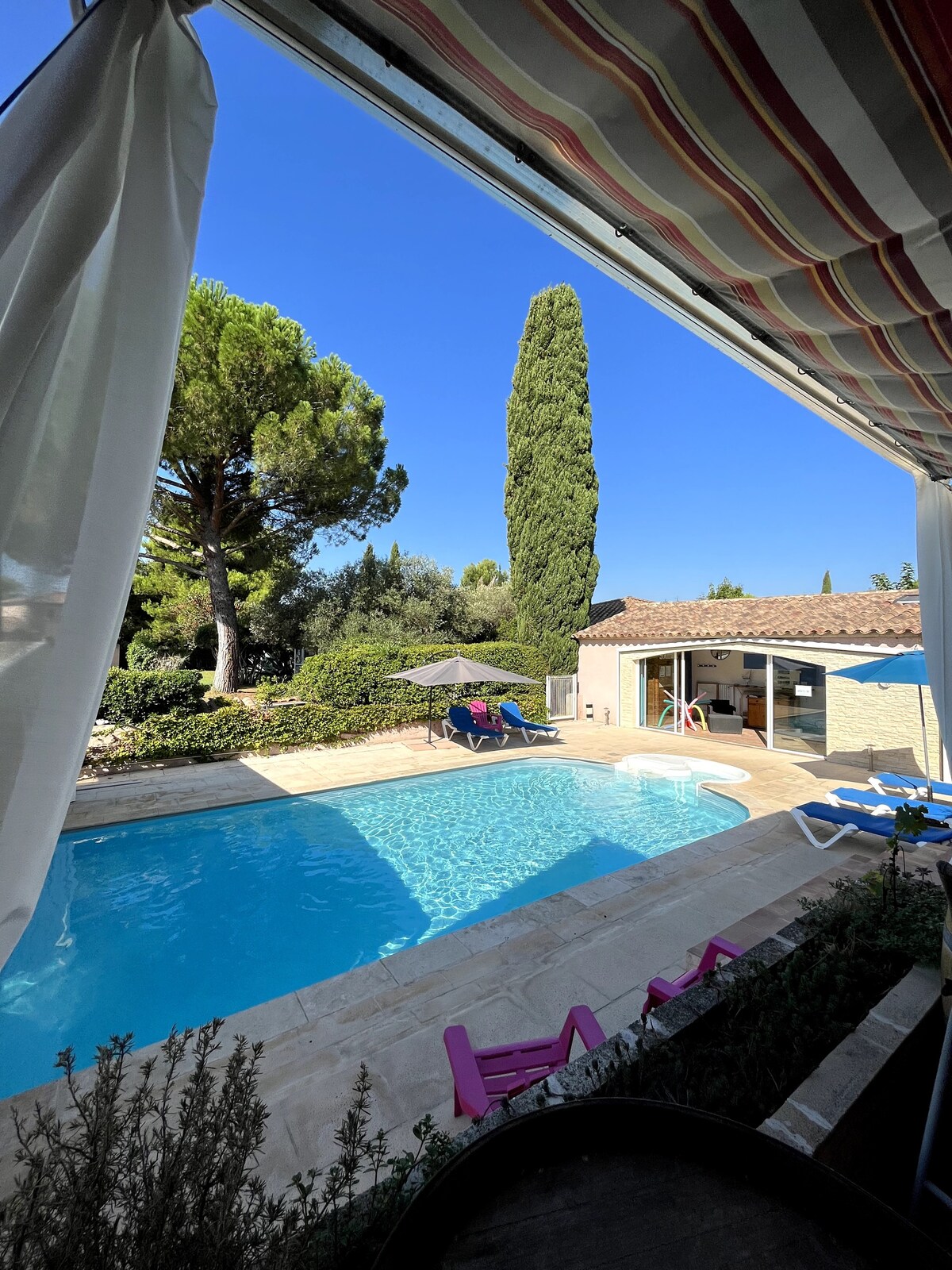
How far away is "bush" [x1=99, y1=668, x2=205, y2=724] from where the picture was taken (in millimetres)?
10344

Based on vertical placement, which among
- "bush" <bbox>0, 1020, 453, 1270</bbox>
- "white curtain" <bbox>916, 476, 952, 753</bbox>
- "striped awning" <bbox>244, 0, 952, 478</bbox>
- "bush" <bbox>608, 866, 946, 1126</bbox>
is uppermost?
"striped awning" <bbox>244, 0, 952, 478</bbox>

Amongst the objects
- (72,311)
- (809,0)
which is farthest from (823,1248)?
(809,0)

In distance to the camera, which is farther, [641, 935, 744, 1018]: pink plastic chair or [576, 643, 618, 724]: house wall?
[576, 643, 618, 724]: house wall

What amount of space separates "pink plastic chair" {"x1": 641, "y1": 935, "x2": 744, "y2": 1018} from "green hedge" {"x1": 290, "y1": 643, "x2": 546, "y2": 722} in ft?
34.6

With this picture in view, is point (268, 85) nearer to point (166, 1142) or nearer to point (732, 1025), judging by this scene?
point (166, 1142)

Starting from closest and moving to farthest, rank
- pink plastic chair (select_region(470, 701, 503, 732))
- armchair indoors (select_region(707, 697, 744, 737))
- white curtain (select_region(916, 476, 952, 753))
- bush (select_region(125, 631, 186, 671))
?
white curtain (select_region(916, 476, 952, 753)) < pink plastic chair (select_region(470, 701, 503, 732)) < armchair indoors (select_region(707, 697, 744, 737)) < bush (select_region(125, 631, 186, 671))

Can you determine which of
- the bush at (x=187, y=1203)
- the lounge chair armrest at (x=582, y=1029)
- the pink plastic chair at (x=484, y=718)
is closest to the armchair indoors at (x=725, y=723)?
the pink plastic chair at (x=484, y=718)

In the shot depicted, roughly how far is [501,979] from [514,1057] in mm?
1240

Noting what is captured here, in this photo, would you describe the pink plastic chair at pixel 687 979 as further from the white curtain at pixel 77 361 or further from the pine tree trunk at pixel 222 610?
the pine tree trunk at pixel 222 610

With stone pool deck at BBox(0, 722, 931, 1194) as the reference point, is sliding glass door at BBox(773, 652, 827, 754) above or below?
above

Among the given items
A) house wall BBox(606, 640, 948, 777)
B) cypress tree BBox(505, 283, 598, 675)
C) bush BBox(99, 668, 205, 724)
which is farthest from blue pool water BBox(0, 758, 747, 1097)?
cypress tree BBox(505, 283, 598, 675)

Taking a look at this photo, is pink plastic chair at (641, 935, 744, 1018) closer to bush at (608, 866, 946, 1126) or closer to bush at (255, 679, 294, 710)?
bush at (608, 866, 946, 1126)

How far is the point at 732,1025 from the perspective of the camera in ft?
6.77

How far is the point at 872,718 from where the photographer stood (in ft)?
36.8
